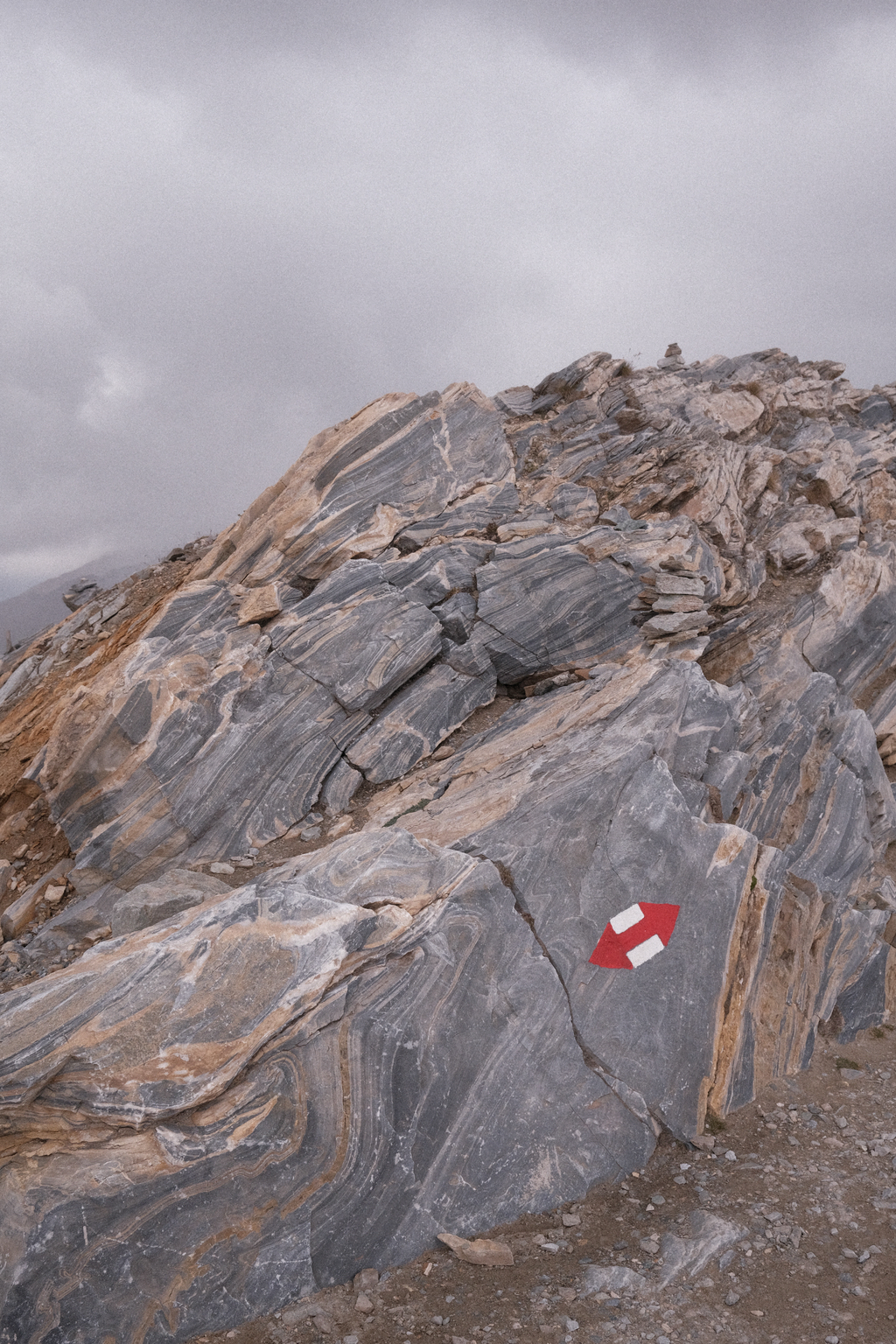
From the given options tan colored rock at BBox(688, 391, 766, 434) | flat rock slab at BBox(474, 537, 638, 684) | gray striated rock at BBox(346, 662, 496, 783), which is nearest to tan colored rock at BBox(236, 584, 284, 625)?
gray striated rock at BBox(346, 662, 496, 783)

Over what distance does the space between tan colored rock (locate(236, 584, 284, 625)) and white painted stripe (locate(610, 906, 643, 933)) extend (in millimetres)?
10813

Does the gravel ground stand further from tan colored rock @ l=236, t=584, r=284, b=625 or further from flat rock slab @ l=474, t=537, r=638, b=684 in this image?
tan colored rock @ l=236, t=584, r=284, b=625

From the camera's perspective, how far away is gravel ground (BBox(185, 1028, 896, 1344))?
7.14 meters

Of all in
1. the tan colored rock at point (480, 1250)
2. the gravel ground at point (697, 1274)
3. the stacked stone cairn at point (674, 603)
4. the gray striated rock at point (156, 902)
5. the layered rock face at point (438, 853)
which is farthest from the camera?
the stacked stone cairn at point (674, 603)

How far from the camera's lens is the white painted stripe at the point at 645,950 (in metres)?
9.92

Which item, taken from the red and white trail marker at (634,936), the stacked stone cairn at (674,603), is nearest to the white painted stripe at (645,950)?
the red and white trail marker at (634,936)

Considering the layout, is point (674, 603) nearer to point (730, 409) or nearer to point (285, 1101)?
point (730, 409)

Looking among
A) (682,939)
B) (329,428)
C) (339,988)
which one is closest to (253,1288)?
(339,988)

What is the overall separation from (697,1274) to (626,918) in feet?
12.4

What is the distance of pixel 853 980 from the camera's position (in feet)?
40.3

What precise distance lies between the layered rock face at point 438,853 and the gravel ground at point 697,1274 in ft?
1.12

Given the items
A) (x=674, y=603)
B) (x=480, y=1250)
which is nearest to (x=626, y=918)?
(x=480, y=1250)

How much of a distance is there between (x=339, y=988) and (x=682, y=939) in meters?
4.81

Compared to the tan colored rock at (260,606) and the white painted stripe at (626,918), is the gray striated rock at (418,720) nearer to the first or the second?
the tan colored rock at (260,606)
